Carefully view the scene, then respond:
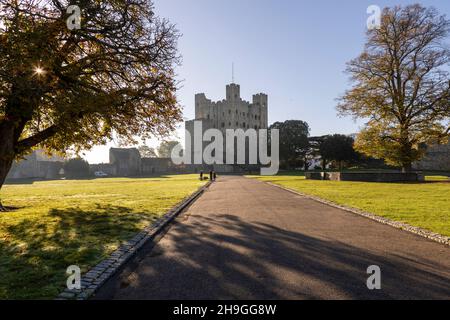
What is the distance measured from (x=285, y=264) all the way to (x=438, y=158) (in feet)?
243

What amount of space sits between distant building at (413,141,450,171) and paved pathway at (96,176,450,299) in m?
68.1

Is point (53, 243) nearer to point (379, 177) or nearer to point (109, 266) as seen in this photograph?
point (109, 266)

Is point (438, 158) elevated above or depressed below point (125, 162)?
above

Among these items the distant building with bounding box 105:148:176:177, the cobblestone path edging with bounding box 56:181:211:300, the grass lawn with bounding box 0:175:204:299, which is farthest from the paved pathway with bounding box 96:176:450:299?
the distant building with bounding box 105:148:176:177

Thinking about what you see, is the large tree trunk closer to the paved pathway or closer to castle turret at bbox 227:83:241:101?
the paved pathway

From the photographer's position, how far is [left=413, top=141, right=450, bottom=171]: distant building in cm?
6301

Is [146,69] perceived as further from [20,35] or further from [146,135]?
[20,35]

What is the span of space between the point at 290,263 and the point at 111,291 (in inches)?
115

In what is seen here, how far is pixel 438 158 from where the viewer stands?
64.8 m

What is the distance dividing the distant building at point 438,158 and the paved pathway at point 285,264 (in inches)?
2681

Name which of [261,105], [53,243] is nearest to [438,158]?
[261,105]

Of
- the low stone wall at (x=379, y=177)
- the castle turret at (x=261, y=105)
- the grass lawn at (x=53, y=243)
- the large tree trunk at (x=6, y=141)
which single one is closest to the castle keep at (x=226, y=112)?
the castle turret at (x=261, y=105)

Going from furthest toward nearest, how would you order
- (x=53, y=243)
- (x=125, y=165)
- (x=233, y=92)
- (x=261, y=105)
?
(x=261, y=105), (x=233, y=92), (x=125, y=165), (x=53, y=243)

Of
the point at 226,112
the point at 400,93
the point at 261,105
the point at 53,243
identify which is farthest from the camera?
the point at 261,105
